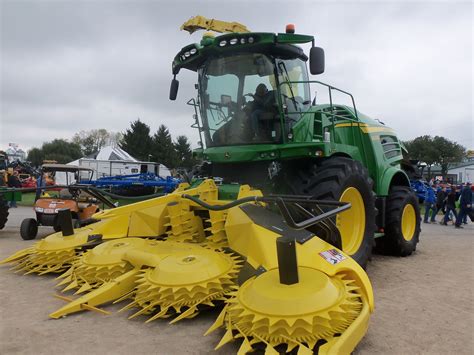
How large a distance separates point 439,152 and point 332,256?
1949 inches

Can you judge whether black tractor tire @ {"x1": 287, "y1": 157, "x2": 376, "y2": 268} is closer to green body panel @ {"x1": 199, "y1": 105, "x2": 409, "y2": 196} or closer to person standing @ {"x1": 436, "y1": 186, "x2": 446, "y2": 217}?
green body panel @ {"x1": 199, "y1": 105, "x2": 409, "y2": 196}

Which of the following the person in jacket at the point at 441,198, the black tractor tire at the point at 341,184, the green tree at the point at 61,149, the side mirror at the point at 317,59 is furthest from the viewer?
the green tree at the point at 61,149

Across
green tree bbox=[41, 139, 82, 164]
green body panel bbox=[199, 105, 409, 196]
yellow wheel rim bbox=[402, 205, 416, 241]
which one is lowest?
yellow wheel rim bbox=[402, 205, 416, 241]

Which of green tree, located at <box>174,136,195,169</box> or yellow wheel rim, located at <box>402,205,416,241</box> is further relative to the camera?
green tree, located at <box>174,136,195,169</box>

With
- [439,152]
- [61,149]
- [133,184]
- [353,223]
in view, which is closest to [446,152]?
[439,152]

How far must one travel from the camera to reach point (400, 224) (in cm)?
567

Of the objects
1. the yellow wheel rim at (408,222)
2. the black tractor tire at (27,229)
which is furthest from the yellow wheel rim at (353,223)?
the black tractor tire at (27,229)

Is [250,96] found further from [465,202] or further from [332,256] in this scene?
[465,202]

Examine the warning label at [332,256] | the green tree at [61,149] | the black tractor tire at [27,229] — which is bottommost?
the black tractor tire at [27,229]

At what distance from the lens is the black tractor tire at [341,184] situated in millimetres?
3777

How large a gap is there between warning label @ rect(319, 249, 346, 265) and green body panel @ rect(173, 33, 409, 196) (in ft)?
4.43

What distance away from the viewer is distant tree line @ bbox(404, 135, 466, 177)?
1793 inches

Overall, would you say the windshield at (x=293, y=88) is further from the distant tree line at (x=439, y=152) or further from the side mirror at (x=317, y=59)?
the distant tree line at (x=439, y=152)

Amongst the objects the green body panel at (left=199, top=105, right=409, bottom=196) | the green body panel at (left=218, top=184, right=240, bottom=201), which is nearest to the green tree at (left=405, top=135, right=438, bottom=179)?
the green body panel at (left=199, top=105, right=409, bottom=196)
